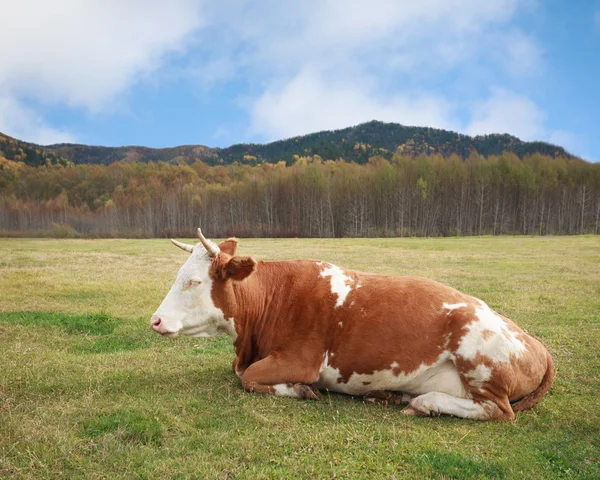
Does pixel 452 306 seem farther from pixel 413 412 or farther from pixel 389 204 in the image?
pixel 389 204

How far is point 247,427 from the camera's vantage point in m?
3.99

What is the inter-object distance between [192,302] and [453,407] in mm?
2807

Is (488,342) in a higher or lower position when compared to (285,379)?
higher

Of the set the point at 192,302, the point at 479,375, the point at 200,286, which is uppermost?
the point at 200,286

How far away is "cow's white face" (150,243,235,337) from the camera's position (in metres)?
4.80

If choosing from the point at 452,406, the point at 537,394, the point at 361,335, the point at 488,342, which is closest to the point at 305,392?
the point at 361,335

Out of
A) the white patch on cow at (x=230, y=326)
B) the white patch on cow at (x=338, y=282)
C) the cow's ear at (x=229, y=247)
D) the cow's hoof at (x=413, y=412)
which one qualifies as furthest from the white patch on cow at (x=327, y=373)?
the cow's ear at (x=229, y=247)

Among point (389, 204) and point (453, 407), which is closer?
point (453, 407)

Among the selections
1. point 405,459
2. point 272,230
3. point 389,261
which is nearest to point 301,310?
point 405,459

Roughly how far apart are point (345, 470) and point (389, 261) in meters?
20.1

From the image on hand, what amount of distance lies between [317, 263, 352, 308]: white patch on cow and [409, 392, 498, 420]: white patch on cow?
1.25 m

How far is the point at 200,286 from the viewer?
193 inches

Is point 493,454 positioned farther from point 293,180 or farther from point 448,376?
point 293,180

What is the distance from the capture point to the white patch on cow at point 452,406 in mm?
4344
